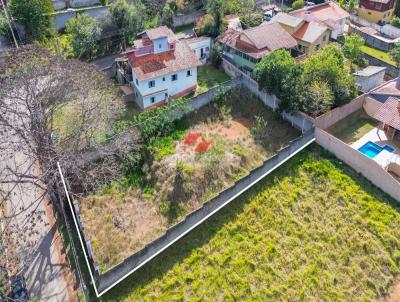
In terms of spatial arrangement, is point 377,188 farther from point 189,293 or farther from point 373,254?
point 189,293

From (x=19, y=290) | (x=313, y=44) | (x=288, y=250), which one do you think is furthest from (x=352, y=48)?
(x=19, y=290)

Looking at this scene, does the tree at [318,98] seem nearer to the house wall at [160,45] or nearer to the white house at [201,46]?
the house wall at [160,45]

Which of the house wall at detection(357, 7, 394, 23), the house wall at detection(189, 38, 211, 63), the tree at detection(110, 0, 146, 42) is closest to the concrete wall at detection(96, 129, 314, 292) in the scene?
the house wall at detection(189, 38, 211, 63)

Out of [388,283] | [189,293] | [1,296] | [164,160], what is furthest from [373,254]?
[1,296]

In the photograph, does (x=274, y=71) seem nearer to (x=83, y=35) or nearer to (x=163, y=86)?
(x=163, y=86)

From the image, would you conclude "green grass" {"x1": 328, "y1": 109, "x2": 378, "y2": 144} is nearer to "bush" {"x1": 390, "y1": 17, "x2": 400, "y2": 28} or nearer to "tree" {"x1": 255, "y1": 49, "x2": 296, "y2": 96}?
"tree" {"x1": 255, "y1": 49, "x2": 296, "y2": 96}
